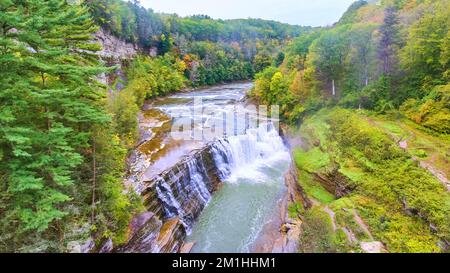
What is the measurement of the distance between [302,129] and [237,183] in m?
6.95

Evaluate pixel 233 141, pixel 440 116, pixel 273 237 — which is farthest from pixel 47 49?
pixel 440 116

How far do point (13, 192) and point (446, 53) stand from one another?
2157 centimetres

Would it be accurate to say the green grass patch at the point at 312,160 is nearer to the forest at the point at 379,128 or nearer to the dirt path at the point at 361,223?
the forest at the point at 379,128

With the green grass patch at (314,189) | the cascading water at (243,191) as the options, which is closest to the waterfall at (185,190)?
the cascading water at (243,191)

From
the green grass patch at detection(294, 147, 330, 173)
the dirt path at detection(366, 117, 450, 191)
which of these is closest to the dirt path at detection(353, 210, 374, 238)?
the dirt path at detection(366, 117, 450, 191)

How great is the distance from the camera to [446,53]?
610 inches

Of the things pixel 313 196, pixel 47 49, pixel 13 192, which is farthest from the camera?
pixel 313 196

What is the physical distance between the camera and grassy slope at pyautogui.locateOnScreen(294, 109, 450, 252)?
31.1 feet

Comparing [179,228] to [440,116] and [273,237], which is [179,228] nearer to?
[273,237]

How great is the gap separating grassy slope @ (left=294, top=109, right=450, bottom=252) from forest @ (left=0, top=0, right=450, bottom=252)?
0.05 m

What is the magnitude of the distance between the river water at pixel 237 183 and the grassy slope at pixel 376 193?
118 inches

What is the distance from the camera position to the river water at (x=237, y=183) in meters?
13.7

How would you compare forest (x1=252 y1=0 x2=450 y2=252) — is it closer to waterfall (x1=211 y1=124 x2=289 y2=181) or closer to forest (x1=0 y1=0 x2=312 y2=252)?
waterfall (x1=211 y1=124 x2=289 y2=181)

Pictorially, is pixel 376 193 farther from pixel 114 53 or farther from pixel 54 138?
pixel 114 53
